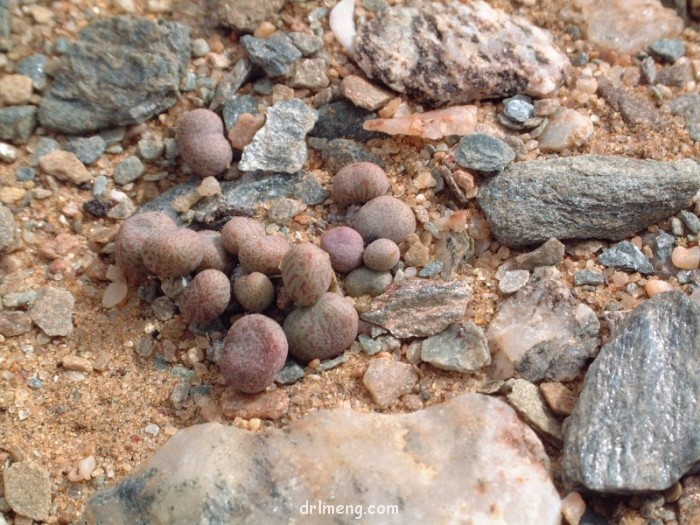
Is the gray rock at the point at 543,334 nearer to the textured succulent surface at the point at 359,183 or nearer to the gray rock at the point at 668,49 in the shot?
the textured succulent surface at the point at 359,183

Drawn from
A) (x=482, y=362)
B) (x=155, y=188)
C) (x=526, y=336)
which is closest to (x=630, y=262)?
(x=526, y=336)

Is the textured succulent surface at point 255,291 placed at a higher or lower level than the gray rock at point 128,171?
higher

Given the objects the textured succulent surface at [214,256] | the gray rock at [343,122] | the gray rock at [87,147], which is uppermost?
the gray rock at [343,122]

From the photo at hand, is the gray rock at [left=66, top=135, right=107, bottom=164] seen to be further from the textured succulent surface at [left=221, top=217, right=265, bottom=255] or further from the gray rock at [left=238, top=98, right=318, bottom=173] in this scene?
the textured succulent surface at [left=221, top=217, right=265, bottom=255]

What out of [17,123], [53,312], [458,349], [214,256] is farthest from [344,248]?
[17,123]

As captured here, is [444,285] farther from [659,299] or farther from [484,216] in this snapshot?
[659,299]

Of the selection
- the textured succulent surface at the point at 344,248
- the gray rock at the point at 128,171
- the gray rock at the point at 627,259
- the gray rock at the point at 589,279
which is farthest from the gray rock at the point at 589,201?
the gray rock at the point at 128,171

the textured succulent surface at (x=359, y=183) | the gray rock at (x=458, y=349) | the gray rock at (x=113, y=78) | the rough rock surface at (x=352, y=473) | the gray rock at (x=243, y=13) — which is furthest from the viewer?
the gray rock at (x=243, y=13)

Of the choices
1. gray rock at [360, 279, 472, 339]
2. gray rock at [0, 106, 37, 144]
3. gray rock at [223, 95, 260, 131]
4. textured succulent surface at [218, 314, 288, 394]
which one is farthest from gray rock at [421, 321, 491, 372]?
gray rock at [0, 106, 37, 144]
